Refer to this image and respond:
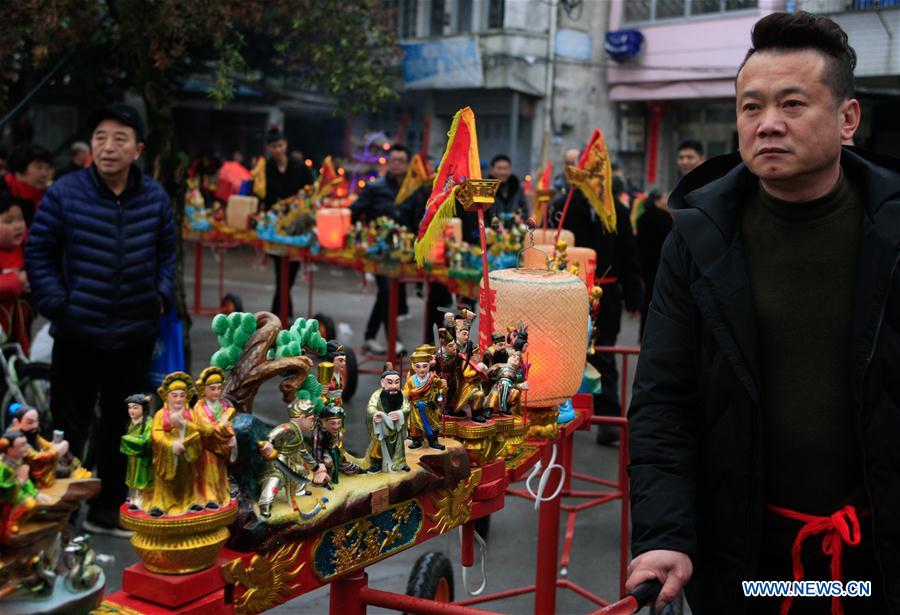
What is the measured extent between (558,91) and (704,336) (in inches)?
654

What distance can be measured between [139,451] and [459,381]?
1094 mm

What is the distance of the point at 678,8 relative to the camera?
17.7m

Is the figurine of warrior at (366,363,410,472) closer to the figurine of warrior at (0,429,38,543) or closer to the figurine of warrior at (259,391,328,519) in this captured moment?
the figurine of warrior at (259,391,328,519)

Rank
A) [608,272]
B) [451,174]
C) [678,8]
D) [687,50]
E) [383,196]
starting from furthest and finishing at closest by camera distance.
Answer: [678,8]
[687,50]
[383,196]
[608,272]
[451,174]

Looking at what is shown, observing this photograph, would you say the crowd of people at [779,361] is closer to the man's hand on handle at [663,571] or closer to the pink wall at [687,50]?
the man's hand on handle at [663,571]

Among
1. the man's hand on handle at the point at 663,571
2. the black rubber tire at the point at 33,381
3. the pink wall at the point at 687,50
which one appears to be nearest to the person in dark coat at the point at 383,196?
the black rubber tire at the point at 33,381

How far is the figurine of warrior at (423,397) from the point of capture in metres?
2.54

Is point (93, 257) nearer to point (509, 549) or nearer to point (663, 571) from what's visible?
point (509, 549)

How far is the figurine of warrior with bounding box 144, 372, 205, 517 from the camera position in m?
1.78

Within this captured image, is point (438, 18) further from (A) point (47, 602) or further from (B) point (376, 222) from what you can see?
(A) point (47, 602)

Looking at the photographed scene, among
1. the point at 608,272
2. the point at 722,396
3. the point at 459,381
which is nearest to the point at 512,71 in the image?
the point at 608,272

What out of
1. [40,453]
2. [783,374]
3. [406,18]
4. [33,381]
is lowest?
[33,381]

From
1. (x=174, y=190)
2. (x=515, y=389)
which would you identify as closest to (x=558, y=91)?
(x=174, y=190)

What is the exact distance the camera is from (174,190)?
611cm
